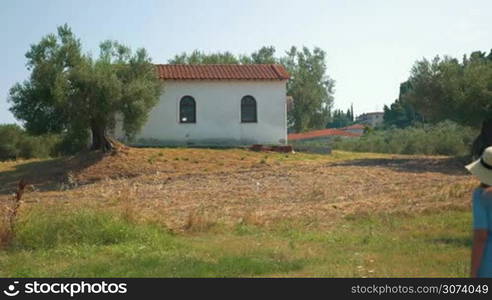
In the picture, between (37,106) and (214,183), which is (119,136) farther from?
(214,183)

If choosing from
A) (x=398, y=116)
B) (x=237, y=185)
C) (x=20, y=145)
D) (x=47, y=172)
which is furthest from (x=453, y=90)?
(x=398, y=116)

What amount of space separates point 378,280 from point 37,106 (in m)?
22.5

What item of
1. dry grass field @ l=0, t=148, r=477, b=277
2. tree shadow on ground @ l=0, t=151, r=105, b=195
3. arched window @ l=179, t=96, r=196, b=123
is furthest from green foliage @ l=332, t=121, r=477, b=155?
tree shadow on ground @ l=0, t=151, r=105, b=195

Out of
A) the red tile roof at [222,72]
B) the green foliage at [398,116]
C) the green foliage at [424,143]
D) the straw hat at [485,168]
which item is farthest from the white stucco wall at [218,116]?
the green foliage at [398,116]

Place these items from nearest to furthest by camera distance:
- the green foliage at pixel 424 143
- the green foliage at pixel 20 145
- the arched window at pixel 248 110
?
the arched window at pixel 248 110 → the green foliage at pixel 424 143 → the green foliage at pixel 20 145

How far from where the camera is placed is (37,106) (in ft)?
87.0

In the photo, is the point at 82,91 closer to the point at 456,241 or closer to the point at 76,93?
the point at 76,93

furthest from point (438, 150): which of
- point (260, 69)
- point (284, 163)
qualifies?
point (284, 163)

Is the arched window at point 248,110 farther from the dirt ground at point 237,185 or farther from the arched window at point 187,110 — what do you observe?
the dirt ground at point 237,185

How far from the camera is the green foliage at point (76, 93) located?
25359mm

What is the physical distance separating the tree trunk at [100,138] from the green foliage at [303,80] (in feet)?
92.8

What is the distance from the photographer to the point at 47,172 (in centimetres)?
2612

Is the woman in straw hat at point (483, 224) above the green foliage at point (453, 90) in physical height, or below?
below

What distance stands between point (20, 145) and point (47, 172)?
18470 mm
